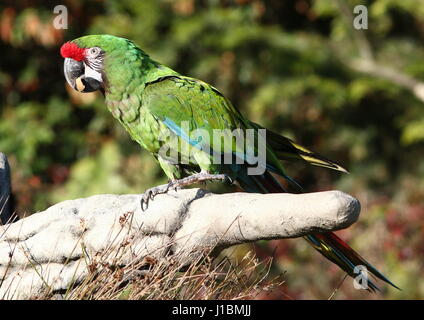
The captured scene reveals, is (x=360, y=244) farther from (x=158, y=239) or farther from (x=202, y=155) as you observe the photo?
(x=158, y=239)

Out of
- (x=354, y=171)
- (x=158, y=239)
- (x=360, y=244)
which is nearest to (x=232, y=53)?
(x=354, y=171)

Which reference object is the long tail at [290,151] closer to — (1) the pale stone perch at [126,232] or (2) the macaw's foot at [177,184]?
(2) the macaw's foot at [177,184]

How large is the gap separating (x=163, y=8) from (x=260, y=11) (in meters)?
0.87

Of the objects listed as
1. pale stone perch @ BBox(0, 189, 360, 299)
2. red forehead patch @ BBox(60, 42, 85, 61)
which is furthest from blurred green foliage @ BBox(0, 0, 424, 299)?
pale stone perch @ BBox(0, 189, 360, 299)

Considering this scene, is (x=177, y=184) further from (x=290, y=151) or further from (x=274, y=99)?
(x=274, y=99)

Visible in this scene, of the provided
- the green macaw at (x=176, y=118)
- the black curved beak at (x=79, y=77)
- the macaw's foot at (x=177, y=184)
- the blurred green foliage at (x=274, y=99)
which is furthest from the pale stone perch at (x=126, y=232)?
the blurred green foliage at (x=274, y=99)

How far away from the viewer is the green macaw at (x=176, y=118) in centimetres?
306

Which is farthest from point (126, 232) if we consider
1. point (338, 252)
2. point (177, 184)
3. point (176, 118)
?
point (338, 252)

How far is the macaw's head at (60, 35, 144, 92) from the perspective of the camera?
3113mm

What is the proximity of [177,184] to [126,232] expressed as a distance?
304 millimetres

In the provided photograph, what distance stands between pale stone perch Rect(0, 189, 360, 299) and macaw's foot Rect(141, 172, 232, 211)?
0.10 ft

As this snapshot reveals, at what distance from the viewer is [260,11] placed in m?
6.28

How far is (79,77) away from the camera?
3217mm

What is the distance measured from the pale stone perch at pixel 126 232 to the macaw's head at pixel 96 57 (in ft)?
1.91
